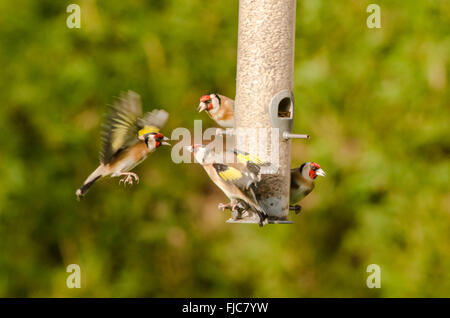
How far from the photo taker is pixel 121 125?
5480 mm

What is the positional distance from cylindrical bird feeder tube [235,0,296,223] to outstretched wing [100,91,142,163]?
0.78 m

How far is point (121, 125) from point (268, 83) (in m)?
1.11

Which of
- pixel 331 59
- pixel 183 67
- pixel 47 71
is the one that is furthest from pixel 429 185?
pixel 47 71

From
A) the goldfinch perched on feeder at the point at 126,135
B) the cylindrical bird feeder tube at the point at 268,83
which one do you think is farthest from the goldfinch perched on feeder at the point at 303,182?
the goldfinch perched on feeder at the point at 126,135

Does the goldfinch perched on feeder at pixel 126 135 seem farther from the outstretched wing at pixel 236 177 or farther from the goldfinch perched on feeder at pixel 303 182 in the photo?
the goldfinch perched on feeder at pixel 303 182

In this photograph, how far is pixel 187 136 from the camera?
18.4 ft

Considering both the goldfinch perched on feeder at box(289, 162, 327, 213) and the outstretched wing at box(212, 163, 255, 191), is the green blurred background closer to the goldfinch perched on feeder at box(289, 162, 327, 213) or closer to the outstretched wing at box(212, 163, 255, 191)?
the goldfinch perched on feeder at box(289, 162, 327, 213)

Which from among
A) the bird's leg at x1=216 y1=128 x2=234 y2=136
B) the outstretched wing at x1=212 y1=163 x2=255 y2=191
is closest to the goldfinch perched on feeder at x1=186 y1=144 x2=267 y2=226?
the outstretched wing at x1=212 y1=163 x2=255 y2=191

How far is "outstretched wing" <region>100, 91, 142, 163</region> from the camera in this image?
5.45m

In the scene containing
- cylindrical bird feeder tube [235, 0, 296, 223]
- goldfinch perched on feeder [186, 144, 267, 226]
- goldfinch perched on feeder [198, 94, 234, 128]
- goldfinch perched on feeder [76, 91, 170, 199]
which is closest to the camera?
goldfinch perched on feeder [186, 144, 267, 226]

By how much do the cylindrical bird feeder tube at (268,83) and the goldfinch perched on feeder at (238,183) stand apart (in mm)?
481

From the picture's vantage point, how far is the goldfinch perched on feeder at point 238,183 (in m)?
5.06

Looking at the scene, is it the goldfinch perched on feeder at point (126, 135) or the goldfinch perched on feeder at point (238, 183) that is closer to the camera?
the goldfinch perched on feeder at point (238, 183)

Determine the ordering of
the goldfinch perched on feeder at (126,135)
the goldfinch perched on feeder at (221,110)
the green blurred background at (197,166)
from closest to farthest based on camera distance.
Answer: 1. the goldfinch perched on feeder at (126,135)
2. the goldfinch perched on feeder at (221,110)
3. the green blurred background at (197,166)
